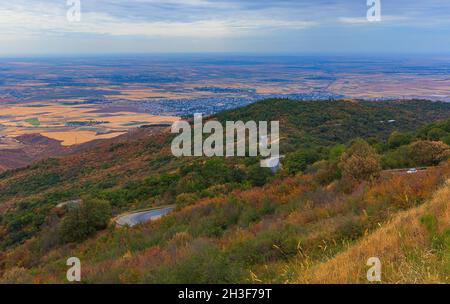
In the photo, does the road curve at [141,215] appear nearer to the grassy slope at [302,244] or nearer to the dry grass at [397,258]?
the grassy slope at [302,244]

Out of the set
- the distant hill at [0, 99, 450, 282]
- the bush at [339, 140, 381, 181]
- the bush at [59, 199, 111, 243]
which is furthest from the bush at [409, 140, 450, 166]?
the bush at [59, 199, 111, 243]

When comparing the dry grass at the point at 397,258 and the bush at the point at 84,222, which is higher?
the dry grass at the point at 397,258

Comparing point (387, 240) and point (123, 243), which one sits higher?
point (387, 240)

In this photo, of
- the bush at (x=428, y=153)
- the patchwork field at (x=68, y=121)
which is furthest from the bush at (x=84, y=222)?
the patchwork field at (x=68, y=121)

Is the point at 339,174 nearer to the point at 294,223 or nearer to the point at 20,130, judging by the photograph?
the point at 294,223

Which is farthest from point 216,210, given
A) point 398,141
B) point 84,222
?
point 398,141

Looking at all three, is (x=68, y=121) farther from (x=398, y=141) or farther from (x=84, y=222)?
(x=398, y=141)

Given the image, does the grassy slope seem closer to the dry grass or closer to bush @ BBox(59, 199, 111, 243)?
the dry grass
